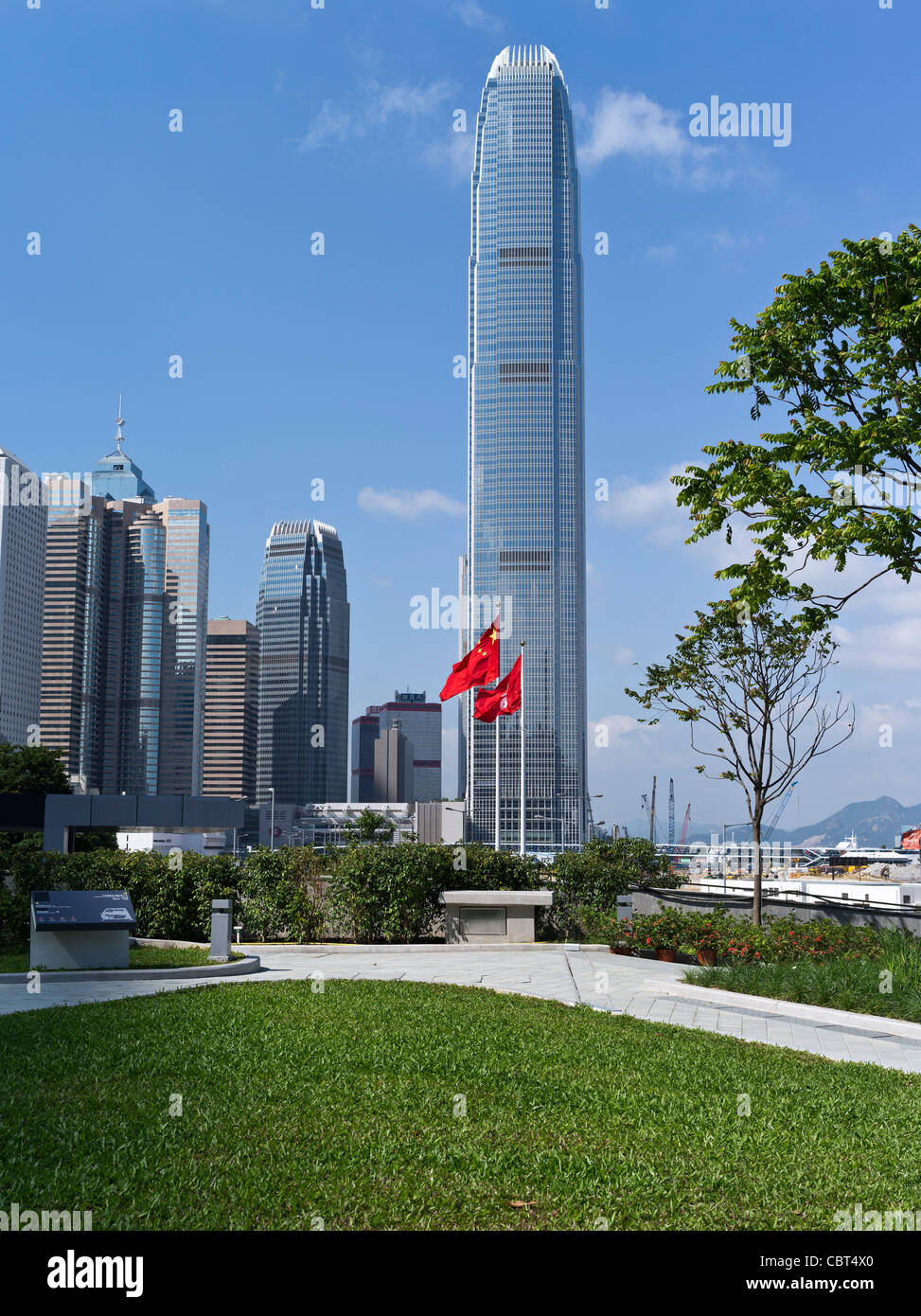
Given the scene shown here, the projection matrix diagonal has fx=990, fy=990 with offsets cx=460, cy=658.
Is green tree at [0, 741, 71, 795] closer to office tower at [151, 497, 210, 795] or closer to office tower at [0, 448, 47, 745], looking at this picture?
office tower at [0, 448, 47, 745]

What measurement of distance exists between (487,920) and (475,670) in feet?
20.5

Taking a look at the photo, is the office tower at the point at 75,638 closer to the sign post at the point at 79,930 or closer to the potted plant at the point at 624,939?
the potted plant at the point at 624,939

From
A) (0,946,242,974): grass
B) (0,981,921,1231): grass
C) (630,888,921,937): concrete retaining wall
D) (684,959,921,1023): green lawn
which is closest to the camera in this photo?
(0,981,921,1231): grass

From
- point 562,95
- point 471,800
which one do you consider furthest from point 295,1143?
point 562,95

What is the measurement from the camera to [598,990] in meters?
13.0

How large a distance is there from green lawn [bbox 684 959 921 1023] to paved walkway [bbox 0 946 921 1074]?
0.28 m

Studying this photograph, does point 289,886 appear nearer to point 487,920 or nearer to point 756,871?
point 487,920

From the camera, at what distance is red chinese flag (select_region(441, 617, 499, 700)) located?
75.2 ft

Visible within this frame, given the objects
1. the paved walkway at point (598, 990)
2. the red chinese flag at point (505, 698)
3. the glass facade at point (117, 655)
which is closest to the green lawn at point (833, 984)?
the paved walkway at point (598, 990)

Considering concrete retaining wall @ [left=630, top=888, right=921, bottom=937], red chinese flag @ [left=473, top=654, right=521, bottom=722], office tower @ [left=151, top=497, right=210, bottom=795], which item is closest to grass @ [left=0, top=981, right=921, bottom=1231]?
concrete retaining wall @ [left=630, top=888, right=921, bottom=937]

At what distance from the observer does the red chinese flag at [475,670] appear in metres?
22.9

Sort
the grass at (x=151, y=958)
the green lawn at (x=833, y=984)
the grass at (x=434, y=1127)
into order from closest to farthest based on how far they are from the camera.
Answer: the grass at (x=434, y=1127)
the green lawn at (x=833, y=984)
the grass at (x=151, y=958)

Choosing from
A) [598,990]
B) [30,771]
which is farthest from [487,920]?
[30,771]

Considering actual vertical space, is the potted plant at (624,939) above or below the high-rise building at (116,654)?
below
